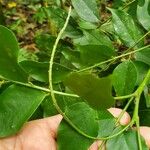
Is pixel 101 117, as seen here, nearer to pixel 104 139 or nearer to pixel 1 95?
pixel 104 139

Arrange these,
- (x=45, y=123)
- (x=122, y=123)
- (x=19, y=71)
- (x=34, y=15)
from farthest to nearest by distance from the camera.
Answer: (x=34, y=15) → (x=45, y=123) → (x=122, y=123) → (x=19, y=71)

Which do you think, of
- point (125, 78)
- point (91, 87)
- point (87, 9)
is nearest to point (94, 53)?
point (125, 78)

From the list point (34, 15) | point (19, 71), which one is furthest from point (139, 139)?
point (34, 15)

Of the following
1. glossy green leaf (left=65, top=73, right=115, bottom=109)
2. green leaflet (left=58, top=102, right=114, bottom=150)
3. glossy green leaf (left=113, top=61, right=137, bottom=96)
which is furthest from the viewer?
glossy green leaf (left=113, top=61, right=137, bottom=96)

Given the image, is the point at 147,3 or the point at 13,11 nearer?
the point at 147,3

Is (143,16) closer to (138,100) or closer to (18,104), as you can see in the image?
(138,100)

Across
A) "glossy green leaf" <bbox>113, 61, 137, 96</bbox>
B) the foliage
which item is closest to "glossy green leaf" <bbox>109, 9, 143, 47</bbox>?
the foliage

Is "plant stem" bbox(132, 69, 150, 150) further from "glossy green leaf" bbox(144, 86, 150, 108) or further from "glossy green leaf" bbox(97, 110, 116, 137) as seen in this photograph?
"glossy green leaf" bbox(144, 86, 150, 108)
